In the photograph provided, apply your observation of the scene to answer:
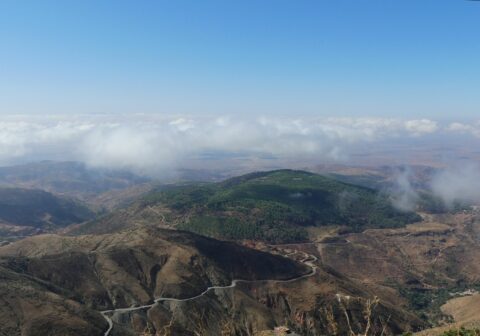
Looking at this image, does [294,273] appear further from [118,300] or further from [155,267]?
[118,300]

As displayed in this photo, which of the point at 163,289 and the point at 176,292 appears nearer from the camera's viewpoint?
the point at 176,292

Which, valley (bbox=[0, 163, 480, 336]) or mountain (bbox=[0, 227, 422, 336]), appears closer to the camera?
mountain (bbox=[0, 227, 422, 336])

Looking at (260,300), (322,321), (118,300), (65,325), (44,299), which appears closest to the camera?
(65,325)

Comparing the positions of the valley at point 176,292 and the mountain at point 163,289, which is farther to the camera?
the valley at point 176,292

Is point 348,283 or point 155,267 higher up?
point 155,267

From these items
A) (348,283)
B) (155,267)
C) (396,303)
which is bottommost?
(396,303)

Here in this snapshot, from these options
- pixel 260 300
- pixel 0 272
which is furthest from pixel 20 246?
pixel 260 300

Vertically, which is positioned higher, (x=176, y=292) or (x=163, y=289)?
(x=163, y=289)

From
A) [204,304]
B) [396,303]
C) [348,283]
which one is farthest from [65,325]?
[396,303]

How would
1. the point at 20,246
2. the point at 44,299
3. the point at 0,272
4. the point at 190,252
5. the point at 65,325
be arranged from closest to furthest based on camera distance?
the point at 65,325 → the point at 44,299 → the point at 0,272 → the point at 190,252 → the point at 20,246

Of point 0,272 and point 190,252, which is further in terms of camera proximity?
point 190,252
